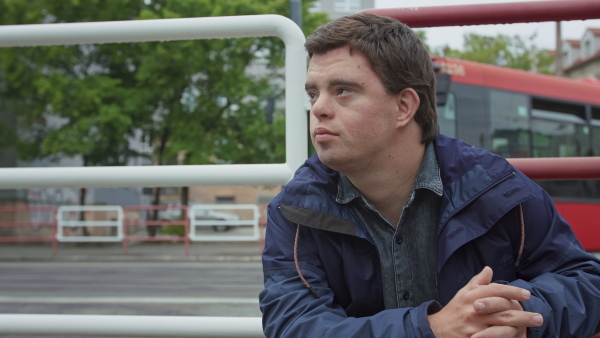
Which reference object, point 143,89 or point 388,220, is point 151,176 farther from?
point 143,89

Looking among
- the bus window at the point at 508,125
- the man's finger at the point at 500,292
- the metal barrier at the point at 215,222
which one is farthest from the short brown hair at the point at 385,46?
the metal barrier at the point at 215,222

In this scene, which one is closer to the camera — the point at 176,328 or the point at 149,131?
the point at 176,328

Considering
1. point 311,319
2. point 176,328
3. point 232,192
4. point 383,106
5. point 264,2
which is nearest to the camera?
point 311,319

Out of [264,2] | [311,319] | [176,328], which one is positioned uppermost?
[264,2]

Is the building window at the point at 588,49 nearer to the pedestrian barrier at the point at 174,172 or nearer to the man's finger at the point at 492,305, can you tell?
the pedestrian barrier at the point at 174,172

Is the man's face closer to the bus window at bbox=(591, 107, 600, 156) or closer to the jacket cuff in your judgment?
the jacket cuff

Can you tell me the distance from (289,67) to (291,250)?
1.94 feet

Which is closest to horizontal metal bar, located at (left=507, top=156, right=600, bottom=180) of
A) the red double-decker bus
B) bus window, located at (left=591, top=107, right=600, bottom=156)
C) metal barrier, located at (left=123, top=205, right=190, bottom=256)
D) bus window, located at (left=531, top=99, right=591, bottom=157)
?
the red double-decker bus

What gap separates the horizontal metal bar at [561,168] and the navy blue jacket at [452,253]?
0.74 feet

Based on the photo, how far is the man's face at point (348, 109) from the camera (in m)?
1.35

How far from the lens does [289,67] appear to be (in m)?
1.69

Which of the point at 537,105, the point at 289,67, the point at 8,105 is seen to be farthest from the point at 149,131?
the point at 289,67

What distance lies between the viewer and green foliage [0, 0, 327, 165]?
17.8m

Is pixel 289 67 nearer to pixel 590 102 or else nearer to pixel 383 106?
pixel 383 106
